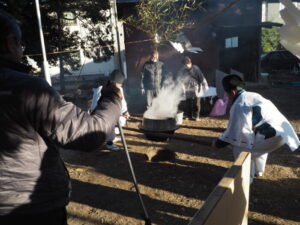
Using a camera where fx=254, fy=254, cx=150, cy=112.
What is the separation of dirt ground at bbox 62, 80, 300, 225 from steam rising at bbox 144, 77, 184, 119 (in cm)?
84

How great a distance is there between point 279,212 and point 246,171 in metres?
1.58

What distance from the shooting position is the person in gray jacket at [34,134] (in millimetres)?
1391

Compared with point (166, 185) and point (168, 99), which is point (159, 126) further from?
point (168, 99)

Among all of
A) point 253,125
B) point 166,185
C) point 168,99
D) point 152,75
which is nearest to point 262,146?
point 253,125

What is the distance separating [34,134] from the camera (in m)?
1.47

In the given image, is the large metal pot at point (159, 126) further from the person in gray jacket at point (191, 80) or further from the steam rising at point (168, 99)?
the person in gray jacket at point (191, 80)

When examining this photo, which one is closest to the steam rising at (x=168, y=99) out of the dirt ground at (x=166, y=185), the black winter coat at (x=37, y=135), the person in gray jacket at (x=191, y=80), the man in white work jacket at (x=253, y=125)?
the person in gray jacket at (x=191, y=80)

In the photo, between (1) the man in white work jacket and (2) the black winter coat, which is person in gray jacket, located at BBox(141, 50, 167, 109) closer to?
(1) the man in white work jacket

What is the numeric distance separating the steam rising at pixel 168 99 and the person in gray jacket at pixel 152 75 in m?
0.26

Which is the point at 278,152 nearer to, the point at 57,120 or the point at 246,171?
the point at 246,171

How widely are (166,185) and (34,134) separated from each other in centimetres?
328

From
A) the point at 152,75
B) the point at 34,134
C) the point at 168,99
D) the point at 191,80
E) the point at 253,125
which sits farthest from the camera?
the point at 152,75

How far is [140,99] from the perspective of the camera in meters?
11.4

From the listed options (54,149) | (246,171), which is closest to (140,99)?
(246,171)
